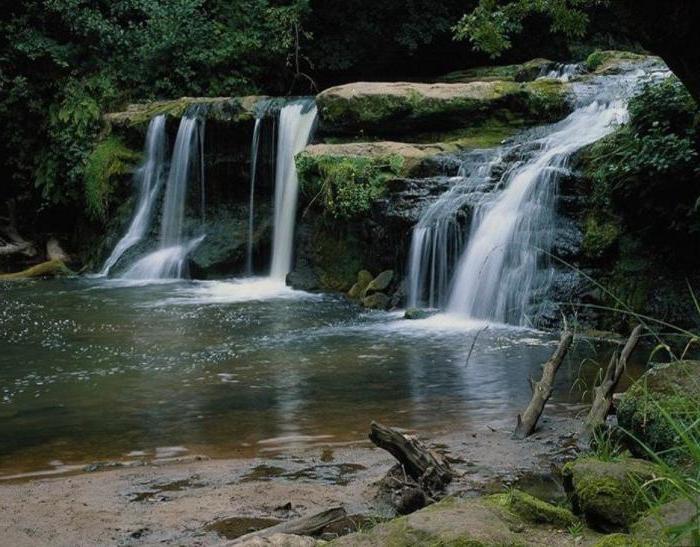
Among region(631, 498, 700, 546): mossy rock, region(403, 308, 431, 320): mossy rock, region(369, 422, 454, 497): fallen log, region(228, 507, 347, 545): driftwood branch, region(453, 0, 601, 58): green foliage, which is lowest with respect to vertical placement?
region(228, 507, 347, 545): driftwood branch

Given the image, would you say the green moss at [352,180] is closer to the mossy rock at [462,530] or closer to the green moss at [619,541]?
the mossy rock at [462,530]

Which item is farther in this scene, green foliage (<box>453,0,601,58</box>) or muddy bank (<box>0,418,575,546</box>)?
green foliage (<box>453,0,601,58</box>)

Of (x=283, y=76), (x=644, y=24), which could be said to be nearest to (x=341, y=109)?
(x=283, y=76)

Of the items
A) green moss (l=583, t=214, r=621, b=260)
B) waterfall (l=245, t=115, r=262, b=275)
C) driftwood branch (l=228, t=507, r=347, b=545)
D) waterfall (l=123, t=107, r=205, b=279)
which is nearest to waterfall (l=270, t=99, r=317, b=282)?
waterfall (l=245, t=115, r=262, b=275)

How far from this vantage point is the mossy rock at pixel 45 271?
18312mm

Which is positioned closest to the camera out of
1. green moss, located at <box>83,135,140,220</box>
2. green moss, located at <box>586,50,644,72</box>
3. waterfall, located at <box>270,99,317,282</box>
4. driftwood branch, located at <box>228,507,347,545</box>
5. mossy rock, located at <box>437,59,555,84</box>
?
driftwood branch, located at <box>228,507,347,545</box>

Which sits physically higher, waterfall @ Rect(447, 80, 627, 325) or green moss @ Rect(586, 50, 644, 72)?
green moss @ Rect(586, 50, 644, 72)

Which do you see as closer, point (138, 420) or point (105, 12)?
point (138, 420)

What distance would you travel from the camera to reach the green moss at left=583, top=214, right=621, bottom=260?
1141cm

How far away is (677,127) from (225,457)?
6713 millimetres

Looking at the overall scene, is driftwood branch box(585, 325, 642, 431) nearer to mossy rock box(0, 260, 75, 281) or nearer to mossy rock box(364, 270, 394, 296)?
mossy rock box(364, 270, 394, 296)

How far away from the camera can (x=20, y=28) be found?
2169cm

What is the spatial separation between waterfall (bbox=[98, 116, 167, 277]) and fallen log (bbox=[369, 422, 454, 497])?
1433 cm

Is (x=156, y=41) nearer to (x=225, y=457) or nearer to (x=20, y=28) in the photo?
(x=20, y=28)
